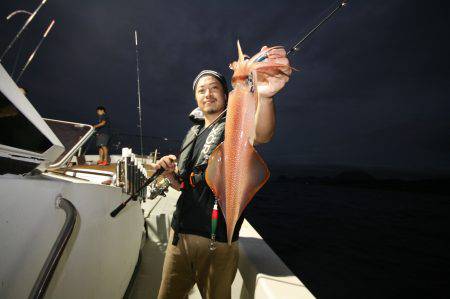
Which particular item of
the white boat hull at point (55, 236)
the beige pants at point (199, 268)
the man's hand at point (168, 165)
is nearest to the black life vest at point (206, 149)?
the man's hand at point (168, 165)

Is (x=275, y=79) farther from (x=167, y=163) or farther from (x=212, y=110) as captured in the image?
(x=167, y=163)

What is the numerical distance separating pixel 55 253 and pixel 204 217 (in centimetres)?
122

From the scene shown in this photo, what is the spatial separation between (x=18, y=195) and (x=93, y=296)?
134cm

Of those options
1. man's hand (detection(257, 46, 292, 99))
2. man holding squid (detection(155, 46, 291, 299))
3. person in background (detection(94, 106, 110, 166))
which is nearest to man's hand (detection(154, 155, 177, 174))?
man holding squid (detection(155, 46, 291, 299))

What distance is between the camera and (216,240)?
2.06 meters

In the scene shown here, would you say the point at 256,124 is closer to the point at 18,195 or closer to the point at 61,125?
the point at 18,195

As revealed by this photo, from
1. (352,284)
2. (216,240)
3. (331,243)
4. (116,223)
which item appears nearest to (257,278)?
(216,240)

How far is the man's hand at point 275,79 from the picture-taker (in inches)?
59.8

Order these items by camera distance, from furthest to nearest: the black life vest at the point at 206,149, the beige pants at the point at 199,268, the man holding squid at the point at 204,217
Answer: the black life vest at the point at 206,149 → the beige pants at the point at 199,268 → the man holding squid at the point at 204,217

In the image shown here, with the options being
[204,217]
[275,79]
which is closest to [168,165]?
[204,217]

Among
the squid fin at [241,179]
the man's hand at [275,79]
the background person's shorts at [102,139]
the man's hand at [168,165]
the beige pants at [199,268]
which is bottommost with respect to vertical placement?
the beige pants at [199,268]

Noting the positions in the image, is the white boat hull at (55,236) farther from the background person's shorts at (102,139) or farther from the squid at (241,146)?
the background person's shorts at (102,139)

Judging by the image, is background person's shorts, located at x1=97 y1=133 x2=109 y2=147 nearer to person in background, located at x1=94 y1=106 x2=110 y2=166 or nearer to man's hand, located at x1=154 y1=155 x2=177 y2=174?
person in background, located at x1=94 y1=106 x2=110 y2=166

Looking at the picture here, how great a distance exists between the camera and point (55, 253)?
123 cm
